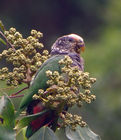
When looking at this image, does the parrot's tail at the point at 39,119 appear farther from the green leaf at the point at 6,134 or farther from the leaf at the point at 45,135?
the green leaf at the point at 6,134

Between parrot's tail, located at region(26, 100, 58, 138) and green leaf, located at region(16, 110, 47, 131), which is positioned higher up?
parrot's tail, located at region(26, 100, 58, 138)

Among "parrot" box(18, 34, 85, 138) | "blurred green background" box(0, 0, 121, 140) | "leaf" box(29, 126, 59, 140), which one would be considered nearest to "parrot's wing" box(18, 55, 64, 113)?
"parrot" box(18, 34, 85, 138)

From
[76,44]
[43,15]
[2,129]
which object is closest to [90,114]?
[76,44]

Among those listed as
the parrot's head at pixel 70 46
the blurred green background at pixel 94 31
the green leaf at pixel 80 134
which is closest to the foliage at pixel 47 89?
the green leaf at pixel 80 134

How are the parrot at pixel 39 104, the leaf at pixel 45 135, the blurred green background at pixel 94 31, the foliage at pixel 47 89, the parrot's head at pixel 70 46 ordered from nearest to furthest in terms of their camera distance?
the foliage at pixel 47 89, the leaf at pixel 45 135, the parrot at pixel 39 104, the parrot's head at pixel 70 46, the blurred green background at pixel 94 31

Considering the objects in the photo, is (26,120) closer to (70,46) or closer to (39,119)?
(39,119)

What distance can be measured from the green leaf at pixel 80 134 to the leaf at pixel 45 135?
0.07 meters

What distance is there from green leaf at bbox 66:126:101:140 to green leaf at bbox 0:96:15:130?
25 cm

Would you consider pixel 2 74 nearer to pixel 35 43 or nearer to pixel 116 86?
pixel 35 43

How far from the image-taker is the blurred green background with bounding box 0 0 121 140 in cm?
559

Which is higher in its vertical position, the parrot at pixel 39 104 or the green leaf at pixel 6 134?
the parrot at pixel 39 104

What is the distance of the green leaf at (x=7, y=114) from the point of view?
2312mm

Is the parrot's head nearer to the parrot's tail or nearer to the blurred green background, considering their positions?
the parrot's tail

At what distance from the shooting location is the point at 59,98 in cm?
222
